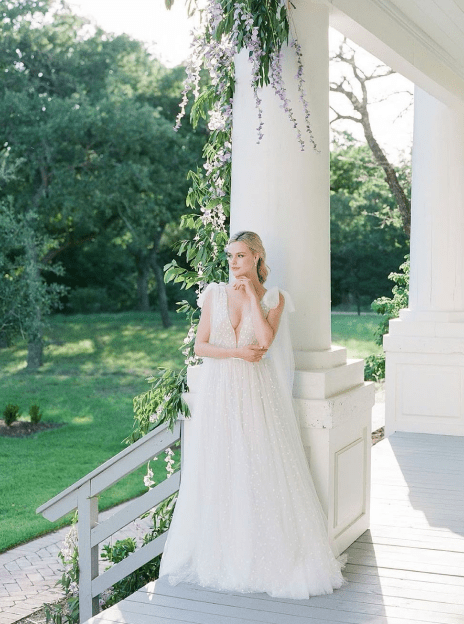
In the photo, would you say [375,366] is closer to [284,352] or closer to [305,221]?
[305,221]

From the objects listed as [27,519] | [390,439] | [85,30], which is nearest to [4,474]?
[27,519]

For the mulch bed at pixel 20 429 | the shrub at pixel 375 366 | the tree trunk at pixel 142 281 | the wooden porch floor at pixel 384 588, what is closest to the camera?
the wooden porch floor at pixel 384 588

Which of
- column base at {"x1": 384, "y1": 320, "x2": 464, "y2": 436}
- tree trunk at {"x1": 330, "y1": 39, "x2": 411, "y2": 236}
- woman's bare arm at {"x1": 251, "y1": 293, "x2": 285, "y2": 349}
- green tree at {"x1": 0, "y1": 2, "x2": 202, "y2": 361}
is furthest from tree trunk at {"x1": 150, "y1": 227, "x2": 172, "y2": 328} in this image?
woman's bare arm at {"x1": 251, "y1": 293, "x2": 285, "y2": 349}

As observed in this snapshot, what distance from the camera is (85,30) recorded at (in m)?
21.6

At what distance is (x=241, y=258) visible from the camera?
3395mm

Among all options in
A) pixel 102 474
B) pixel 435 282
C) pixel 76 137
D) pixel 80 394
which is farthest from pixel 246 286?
pixel 76 137

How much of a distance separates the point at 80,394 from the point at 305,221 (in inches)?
623

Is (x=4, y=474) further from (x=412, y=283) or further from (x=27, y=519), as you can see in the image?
(x=412, y=283)

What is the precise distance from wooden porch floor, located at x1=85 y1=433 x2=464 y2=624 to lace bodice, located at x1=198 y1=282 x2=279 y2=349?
1037 millimetres

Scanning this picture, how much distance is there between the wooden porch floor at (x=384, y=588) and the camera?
3.04m

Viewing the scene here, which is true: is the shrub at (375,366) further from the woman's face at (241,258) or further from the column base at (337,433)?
the woman's face at (241,258)

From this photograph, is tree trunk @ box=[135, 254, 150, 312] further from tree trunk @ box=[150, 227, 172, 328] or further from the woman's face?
the woman's face

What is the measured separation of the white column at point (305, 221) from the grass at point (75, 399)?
5.98m

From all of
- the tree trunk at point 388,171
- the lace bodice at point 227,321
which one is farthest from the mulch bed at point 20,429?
the lace bodice at point 227,321
